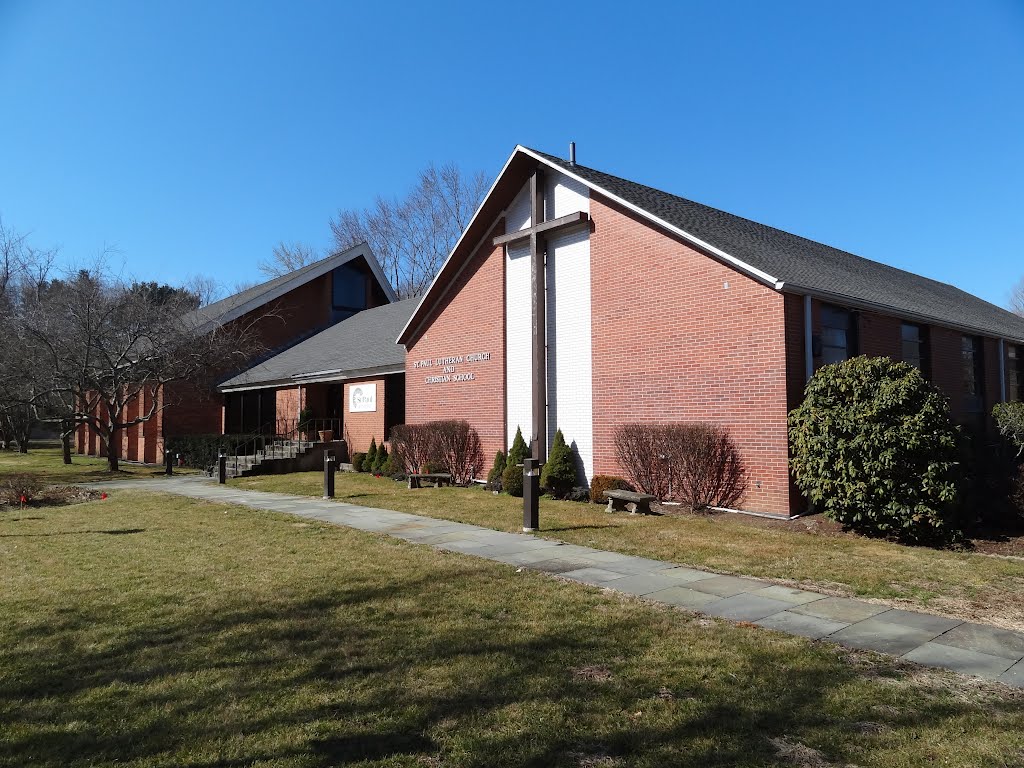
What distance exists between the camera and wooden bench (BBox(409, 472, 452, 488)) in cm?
1605

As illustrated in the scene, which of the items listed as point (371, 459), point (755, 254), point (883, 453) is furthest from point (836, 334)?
point (371, 459)

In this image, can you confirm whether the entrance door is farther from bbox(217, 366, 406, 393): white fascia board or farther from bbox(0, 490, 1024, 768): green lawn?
bbox(0, 490, 1024, 768): green lawn

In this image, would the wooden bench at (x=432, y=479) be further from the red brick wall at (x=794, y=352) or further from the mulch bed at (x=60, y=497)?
the red brick wall at (x=794, y=352)

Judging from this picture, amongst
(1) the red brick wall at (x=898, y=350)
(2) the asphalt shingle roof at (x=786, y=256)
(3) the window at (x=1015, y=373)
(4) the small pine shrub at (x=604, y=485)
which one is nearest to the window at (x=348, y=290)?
(2) the asphalt shingle roof at (x=786, y=256)

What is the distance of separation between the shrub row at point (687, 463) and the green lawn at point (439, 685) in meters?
5.71

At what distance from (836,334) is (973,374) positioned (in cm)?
678

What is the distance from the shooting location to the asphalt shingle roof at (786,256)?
12.2 meters

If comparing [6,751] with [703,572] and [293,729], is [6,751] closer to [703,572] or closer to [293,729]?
[293,729]

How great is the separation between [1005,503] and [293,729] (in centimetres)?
1011

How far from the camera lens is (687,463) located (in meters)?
11.8

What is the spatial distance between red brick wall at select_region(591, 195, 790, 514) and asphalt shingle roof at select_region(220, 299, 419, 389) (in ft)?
25.9

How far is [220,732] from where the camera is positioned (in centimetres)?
356

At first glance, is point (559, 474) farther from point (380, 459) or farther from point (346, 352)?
point (346, 352)

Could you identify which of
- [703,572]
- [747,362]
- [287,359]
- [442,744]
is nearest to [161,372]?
[287,359]
